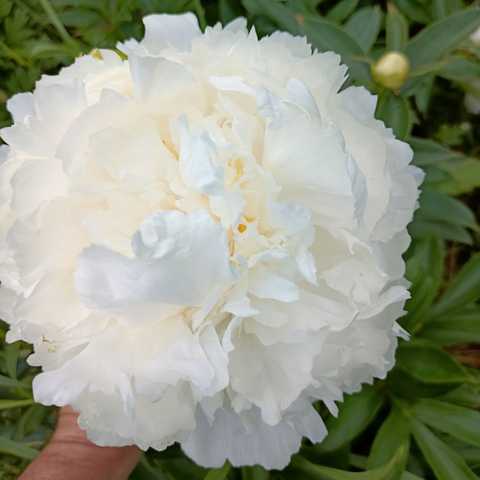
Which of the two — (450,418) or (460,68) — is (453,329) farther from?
(460,68)

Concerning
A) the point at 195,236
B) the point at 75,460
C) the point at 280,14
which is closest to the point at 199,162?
the point at 195,236

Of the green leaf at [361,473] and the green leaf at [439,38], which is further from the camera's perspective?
the green leaf at [439,38]

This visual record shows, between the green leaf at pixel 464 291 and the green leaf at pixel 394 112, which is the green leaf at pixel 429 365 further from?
the green leaf at pixel 394 112

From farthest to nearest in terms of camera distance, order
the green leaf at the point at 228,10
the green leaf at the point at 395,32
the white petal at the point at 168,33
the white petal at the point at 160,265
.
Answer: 1. the green leaf at the point at 228,10
2. the green leaf at the point at 395,32
3. the white petal at the point at 168,33
4. the white petal at the point at 160,265

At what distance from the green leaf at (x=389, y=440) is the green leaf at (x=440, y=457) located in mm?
12

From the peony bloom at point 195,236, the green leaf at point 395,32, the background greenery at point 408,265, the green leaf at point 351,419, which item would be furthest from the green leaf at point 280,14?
the green leaf at point 351,419

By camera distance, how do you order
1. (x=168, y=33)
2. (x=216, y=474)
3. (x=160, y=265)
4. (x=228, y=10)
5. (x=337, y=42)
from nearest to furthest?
(x=160, y=265)
(x=168, y=33)
(x=216, y=474)
(x=337, y=42)
(x=228, y=10)

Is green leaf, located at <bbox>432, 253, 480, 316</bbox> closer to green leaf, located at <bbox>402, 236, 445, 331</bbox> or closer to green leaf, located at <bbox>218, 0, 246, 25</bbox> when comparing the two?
green leaf, located at <bbox>402, 236, 445, 331</bbox>

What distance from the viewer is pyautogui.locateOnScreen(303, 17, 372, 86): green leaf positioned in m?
0.73

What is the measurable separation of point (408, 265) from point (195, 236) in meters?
0.39

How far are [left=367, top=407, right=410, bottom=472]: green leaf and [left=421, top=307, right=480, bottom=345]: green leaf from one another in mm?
96

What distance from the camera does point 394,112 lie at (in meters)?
0.69

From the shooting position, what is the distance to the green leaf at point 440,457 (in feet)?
2.03

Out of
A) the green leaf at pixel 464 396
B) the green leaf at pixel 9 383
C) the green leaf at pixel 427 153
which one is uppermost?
A: the green leaf at pixel 427 153
